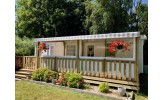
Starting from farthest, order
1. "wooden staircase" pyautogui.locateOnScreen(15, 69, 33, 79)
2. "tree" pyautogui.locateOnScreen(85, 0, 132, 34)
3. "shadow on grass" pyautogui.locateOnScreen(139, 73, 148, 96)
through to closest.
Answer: "tree" pyautogui.locateOnScreen(85, 0, 132, 34) → "wooden staircase" pyautogui.locateOnScreen(15, 69, 33, 79) → "shadow on grass" pyautogui.locateOnScreen(139, 73, 148, 96)

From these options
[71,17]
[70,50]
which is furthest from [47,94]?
[71,17]

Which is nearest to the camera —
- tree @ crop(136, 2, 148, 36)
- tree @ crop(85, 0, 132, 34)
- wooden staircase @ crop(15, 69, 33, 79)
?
wooden staircase @ crop(15, 69, 33, 79)

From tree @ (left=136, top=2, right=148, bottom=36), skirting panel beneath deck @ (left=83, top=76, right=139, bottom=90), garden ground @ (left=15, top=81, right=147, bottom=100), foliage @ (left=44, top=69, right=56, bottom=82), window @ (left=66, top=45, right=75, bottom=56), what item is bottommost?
garden ground @ (left=15, top=81, right=147, bottom=100)

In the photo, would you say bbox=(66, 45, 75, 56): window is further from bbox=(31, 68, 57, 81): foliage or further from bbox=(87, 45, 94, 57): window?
bbox=(31, 68, 57, 81): foliage

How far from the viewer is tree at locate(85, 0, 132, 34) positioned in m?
11.1

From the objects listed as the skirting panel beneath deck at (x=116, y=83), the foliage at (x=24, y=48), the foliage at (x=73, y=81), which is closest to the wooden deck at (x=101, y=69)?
the skirting panel beneath deck at (x=116, y=83)

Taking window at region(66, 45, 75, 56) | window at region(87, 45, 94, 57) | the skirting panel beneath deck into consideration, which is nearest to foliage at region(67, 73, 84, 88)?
the skirting panel beneath deck

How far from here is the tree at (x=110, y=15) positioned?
11.1m

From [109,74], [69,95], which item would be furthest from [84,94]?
[109,74]

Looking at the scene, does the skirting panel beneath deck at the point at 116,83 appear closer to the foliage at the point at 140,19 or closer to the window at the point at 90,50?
the window at the point at 90,50

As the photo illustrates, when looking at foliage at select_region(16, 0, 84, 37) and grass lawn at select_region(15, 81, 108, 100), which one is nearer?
grass lawn at select_region(15, 81, 108, 100)

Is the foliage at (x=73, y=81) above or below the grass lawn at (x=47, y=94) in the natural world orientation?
above
